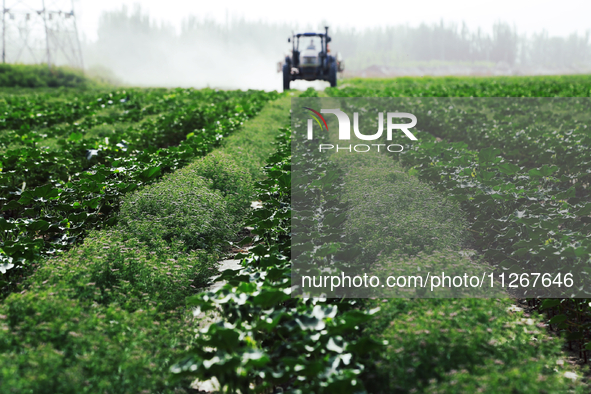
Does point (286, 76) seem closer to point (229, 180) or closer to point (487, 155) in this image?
point (229, 180)

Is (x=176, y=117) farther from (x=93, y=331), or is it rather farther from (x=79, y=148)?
(x=93, y=331)

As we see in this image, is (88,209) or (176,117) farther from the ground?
(176,117)

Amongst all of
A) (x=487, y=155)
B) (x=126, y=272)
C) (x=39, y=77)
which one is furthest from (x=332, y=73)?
(x=126, y=272)

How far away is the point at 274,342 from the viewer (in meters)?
3.63

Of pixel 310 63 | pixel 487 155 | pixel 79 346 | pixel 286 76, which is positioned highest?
pixel 310 63

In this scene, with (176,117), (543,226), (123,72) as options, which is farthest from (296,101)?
(123,72)

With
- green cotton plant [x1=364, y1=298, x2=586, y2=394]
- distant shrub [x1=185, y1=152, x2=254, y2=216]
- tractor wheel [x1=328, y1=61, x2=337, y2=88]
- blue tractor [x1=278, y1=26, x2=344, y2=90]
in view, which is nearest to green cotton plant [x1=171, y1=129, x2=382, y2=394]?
green cotton plant [x1=364, y1=298, x2=586, y2=394]

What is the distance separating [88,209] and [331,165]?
4.23m

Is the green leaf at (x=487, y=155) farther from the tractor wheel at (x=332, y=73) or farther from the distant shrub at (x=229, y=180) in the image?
the tractor wheel at (x=332, y=73)

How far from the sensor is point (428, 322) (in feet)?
10.8

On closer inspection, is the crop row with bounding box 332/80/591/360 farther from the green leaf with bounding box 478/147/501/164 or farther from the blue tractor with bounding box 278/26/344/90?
the blue tractor with bounding box 278/26/344/90

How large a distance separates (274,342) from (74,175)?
19.1 ft

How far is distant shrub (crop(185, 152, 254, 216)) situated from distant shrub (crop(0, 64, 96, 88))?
31260mm

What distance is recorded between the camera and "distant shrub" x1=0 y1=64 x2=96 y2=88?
34.2 meters
